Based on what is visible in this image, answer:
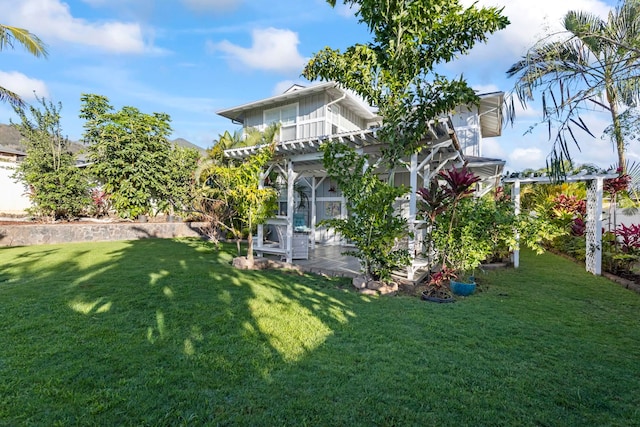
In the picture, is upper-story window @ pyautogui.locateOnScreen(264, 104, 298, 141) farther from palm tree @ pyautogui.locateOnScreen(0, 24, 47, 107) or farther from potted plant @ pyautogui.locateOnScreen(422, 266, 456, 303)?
potted plant @ pyautogui.locateOnScreen(422, 266, 456, 303)

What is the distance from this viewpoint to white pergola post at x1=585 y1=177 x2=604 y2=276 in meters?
7.59

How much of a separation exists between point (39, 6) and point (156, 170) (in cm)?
662

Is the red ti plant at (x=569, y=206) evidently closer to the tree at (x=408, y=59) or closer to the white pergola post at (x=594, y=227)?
the white pergola post at (x=594, y=227)

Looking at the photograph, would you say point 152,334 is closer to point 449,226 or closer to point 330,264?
point 330,264

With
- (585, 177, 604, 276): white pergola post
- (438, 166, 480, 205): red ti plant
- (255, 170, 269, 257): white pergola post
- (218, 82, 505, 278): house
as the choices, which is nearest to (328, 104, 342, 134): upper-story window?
(218, 82, 505, 278): house

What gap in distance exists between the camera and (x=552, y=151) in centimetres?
351

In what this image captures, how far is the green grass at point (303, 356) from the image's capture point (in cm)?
229

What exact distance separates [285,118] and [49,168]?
9597 mm

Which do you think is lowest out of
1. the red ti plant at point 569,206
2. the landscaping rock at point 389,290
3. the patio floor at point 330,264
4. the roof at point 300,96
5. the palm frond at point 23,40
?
the landscaping rock at point 389,290

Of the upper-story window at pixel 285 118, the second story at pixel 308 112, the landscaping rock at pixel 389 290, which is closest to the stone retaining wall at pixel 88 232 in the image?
the upper-story window at pixel 285 118

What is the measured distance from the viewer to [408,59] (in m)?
6.00

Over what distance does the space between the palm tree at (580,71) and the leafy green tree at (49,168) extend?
14891 mm

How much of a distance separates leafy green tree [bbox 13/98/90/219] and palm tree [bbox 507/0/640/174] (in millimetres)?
14891

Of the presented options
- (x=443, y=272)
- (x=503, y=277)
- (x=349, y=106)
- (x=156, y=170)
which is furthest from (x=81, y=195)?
(x=503, y=277)
